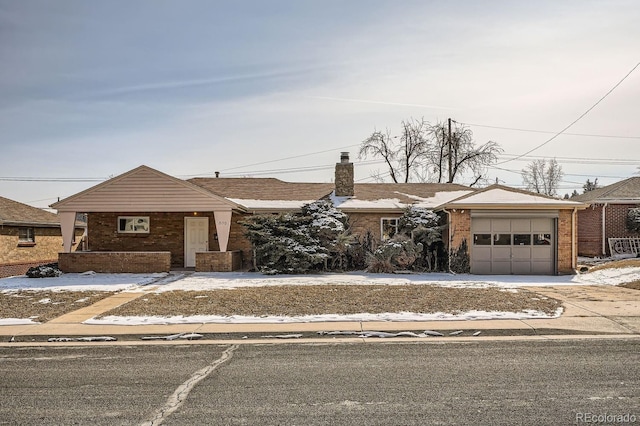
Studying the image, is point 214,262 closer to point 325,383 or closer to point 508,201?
point 508,201

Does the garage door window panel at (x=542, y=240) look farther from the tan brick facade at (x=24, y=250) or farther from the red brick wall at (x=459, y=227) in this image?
the tan brick facade at (x=24, y=250)

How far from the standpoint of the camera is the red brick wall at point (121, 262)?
749 inches

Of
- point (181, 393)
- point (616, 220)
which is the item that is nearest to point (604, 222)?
point (616, 220)

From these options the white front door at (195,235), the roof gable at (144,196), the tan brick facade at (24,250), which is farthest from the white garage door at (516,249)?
the tan brick facade at (24,250)

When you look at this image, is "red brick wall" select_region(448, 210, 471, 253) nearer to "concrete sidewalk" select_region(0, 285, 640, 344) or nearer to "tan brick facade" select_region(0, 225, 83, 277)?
"concrete sidewalk" select_region(0, 285, 640, 344)

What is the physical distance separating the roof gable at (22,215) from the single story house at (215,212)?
4.87 metres

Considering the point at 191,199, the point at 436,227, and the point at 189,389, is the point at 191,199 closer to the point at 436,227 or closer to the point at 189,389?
the point at 436,227

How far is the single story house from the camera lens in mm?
19172

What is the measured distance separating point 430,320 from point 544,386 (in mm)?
4102

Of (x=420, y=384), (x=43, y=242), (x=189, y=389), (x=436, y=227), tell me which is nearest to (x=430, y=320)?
(x=420, y=384)

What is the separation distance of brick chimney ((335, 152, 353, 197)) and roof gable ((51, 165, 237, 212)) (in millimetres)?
6114

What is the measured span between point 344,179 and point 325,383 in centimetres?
1847

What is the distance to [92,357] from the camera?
23.8 ft

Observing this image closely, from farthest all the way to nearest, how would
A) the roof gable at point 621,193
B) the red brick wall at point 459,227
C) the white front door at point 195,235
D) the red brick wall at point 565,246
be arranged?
the roof gable at point 621,193, the white front door at point 195,235, the red brick wall at point 459,227, the red brick wall at point 565,246
